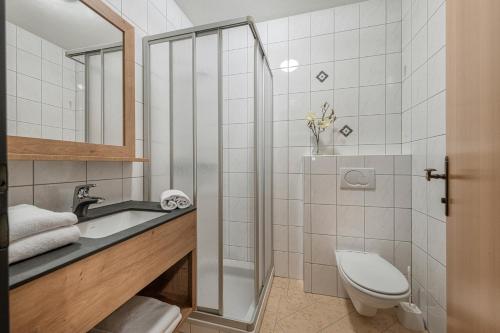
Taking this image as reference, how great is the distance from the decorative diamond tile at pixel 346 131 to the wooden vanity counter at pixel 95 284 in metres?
1.54

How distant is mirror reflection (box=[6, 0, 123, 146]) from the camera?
83 cm

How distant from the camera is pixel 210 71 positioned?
53.4 inches

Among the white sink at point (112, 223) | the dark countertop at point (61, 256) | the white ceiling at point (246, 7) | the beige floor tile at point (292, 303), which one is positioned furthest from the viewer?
the white ceiling at point (246, 7)

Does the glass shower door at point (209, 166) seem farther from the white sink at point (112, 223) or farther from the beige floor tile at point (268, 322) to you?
the beige floor tile at point (268, 322)

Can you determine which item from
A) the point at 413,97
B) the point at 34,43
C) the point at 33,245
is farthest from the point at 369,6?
A: the point at 33,245

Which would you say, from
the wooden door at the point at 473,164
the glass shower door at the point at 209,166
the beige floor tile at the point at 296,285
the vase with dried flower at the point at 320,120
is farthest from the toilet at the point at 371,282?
the vase with dried flower at the point at 320,120

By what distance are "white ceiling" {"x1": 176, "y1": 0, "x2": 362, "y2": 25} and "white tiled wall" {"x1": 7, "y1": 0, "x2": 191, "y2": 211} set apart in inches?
6.5

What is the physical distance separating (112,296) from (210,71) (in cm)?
120

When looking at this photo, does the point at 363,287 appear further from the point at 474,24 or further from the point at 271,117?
the point at 271,117

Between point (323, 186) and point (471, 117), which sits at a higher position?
point (471, 117)

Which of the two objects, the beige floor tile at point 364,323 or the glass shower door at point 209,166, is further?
the beige floor tile at point 364,323

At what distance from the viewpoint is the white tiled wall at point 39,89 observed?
2.65ft

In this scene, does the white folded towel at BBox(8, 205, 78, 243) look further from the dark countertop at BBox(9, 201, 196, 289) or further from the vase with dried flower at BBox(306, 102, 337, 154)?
the vase with dried flower at BBox(306, 102, 337, 154)

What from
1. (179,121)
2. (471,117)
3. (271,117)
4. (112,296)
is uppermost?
(271,117)
